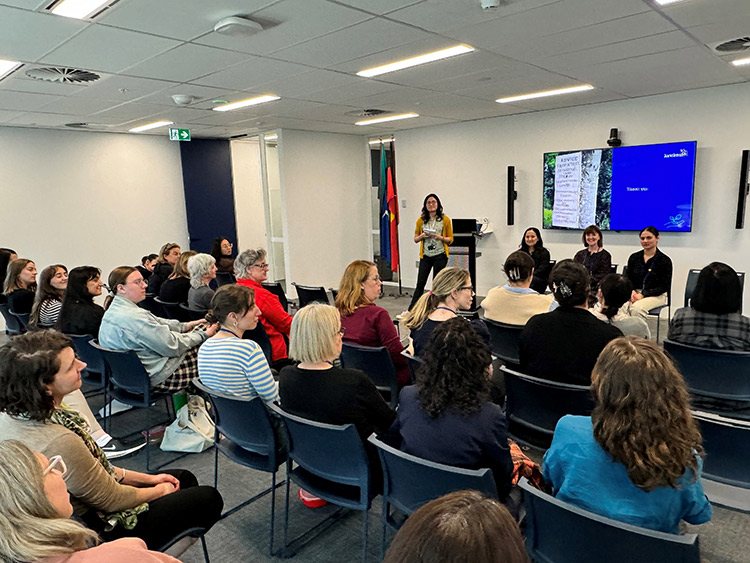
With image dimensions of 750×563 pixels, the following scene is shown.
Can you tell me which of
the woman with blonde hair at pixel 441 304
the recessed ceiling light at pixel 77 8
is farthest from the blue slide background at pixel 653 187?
the recessed ceiling light at pixel 77 8

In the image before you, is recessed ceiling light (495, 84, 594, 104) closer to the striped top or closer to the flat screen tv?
the flat screen tv

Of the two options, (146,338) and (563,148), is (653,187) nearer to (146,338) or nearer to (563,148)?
(563,148)

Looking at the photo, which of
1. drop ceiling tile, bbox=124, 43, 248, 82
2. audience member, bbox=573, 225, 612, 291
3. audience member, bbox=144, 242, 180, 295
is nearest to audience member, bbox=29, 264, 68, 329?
audience member, bbox=144, 242, 180, 295

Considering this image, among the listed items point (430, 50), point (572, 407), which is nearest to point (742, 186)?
point (430, 50)

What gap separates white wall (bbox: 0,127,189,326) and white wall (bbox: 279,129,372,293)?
2.23 meters

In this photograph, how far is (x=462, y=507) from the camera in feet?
2.38

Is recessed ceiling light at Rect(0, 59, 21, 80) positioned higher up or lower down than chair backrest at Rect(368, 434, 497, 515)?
higher up

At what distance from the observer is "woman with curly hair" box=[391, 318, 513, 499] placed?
1.76 metres

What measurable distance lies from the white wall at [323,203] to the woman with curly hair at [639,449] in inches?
286

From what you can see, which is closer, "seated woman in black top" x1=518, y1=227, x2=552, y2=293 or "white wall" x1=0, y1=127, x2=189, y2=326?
"seated woman in black top" x1=518, y1=227, x2=552, y2=293

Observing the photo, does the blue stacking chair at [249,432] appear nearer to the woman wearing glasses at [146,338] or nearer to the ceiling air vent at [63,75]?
the woman wearing glasses at [146,338]

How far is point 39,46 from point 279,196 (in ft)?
19.1

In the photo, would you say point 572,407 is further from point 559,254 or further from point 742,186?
point 559,254

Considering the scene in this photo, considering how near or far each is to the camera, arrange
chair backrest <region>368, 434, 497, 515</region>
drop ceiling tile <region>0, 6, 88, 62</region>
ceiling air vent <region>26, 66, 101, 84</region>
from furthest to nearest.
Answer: ceiling air vent <region>26, 66, 101, 84</region> < drop ceiling tile <region>0, 6, 88, 62</region> < chair backrest <region>368, 434, 497, 515</region>
